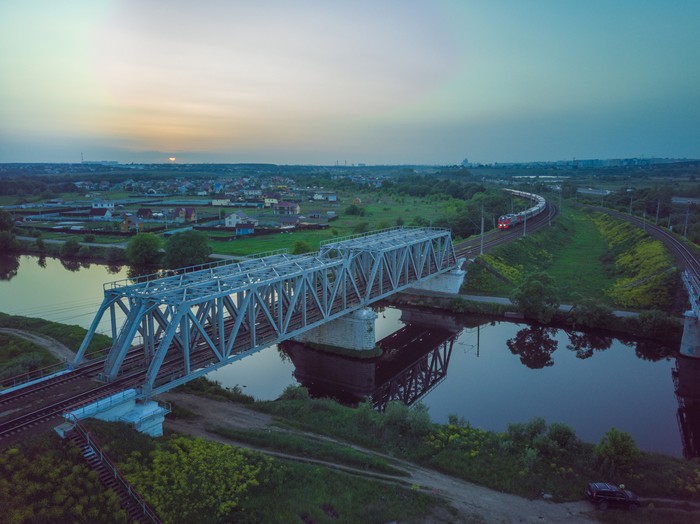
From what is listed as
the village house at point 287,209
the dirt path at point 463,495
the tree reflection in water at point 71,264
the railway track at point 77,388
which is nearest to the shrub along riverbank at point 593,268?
the dirt path at point 463,495

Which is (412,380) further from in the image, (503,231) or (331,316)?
(503,231)

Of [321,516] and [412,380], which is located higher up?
[321,516]

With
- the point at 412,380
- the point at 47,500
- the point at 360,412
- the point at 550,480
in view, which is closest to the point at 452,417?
the point at 360,412

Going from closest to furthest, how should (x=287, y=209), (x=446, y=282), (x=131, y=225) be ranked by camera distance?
(x=446, y=282) → (x=131, y=225) → (x=287, y=209)

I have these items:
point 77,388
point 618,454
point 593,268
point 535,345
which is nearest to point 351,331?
point 535,345

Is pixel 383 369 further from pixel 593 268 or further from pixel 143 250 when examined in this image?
pixel 143 250
